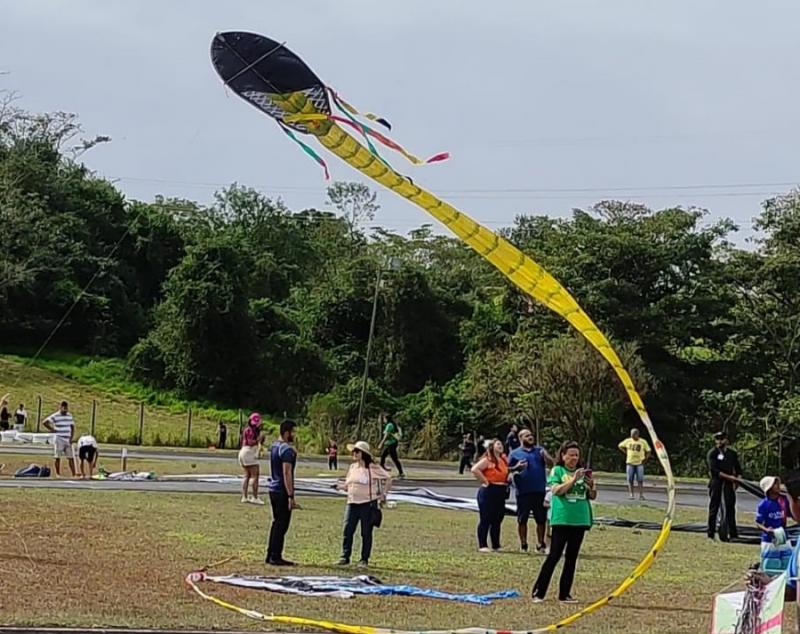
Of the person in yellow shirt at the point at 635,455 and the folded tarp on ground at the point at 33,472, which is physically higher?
the person in yellow shirt at the point at 635,455

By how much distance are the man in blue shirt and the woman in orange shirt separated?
0.18 m

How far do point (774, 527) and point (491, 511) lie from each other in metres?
6.28

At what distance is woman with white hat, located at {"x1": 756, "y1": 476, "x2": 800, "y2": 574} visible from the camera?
10.5m

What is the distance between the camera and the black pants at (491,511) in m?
17.2

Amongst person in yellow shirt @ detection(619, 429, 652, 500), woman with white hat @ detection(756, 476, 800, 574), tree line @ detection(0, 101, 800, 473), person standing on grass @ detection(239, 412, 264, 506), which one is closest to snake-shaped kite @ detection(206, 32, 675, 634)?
woman with white hat @ detection(756, 476, 800, 574)

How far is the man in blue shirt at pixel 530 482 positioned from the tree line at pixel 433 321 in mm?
22669

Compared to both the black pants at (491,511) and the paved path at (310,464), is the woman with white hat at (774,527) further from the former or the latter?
the paved path at (310,464)

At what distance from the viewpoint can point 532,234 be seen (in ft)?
237

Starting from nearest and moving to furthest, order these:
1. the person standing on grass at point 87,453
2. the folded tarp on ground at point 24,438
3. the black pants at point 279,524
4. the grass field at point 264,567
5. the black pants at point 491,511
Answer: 1. the grass field at point 264,567
2. the black pants at point 279,524
3. the black pants at point 491,511
4. the person standing on grass at point 87,453
5. the folded tarp on ground at point 24,438

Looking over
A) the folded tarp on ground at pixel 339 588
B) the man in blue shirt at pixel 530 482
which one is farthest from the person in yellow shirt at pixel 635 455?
the folded tarp on ground at pixel 339 588

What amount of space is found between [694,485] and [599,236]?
1533 cm

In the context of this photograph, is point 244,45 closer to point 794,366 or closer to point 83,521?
point 83,521

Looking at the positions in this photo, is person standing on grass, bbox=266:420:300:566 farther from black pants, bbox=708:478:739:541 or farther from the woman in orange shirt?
black pants, bbox=708:478:739:541

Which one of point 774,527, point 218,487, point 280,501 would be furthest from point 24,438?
point 774,527
